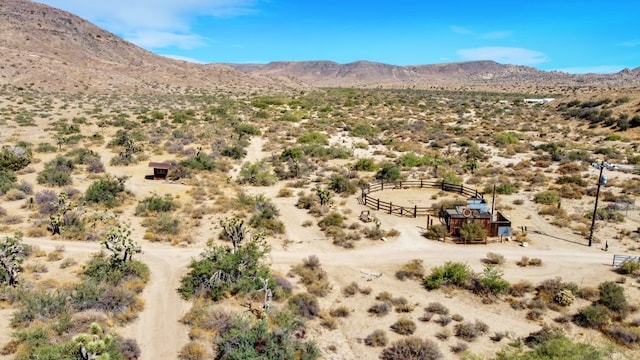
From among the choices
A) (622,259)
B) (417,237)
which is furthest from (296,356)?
(622,259)

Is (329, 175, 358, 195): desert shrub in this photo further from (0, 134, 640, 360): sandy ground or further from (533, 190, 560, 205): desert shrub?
(533, 190, 560, 205): desert shrub

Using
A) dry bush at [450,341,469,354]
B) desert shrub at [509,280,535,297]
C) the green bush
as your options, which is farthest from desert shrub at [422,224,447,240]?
the green bush

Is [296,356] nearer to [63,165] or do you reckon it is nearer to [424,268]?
[424,268]

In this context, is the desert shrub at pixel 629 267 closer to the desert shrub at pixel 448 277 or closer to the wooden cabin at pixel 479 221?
the wooden cabin at pixel 479 221

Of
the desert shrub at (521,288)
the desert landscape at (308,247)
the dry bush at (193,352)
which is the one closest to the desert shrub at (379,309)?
the desert landscape at (308,247)

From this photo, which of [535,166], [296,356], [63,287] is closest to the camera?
[296,356]

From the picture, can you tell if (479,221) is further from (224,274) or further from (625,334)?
(224,274)
